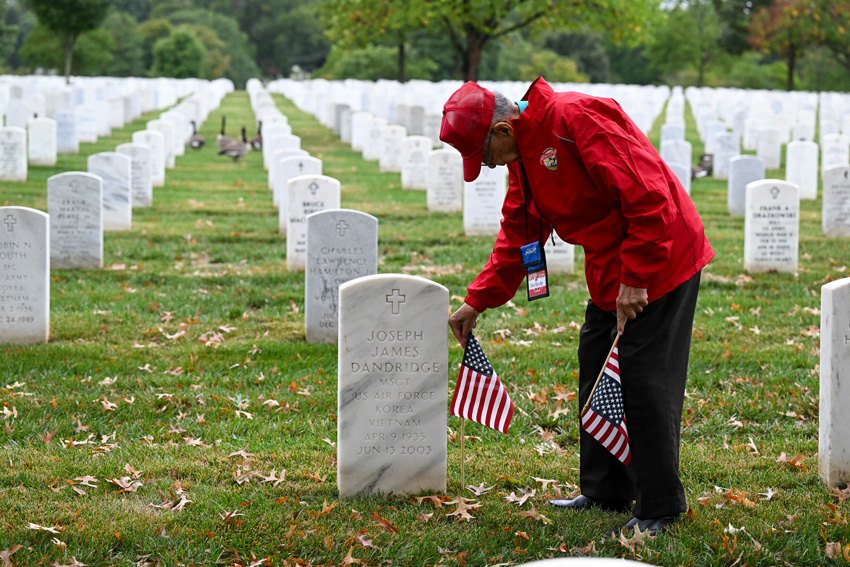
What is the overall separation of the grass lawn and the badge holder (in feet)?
3.44

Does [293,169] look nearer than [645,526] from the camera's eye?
No

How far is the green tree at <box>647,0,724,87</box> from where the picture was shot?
62594 millimetres

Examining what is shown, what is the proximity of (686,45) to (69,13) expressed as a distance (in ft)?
130

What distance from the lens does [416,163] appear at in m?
17.7

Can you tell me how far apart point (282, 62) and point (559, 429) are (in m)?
81.1

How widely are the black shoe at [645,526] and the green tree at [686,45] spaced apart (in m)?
60.8

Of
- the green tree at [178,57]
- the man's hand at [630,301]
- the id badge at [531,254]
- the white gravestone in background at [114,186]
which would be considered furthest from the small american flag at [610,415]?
the green tree at [178,57]

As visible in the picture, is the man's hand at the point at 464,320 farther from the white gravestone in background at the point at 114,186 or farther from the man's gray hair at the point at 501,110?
the white gravestone in background at the point at 114,186

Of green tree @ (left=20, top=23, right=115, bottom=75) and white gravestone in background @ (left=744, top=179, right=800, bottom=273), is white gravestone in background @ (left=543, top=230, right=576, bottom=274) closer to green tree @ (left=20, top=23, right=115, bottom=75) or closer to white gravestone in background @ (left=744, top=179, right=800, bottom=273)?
white gravestone in background @ (left=744, top=179, right=800, bottom=273)

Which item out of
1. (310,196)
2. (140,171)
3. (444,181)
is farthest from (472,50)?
(310,196)

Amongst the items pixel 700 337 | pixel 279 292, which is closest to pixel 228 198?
pixel 279 292

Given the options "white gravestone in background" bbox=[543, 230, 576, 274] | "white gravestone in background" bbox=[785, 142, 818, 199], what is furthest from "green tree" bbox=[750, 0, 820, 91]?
"white gravestone in background" bbox=[543, 230, 576, 274]

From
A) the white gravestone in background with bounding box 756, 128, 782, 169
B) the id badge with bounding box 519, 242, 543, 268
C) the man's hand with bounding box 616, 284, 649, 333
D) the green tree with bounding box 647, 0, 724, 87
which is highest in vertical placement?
the green tree with bounding box 647, 0, 724, 87

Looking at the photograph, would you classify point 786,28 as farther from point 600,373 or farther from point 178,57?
point 600,373
